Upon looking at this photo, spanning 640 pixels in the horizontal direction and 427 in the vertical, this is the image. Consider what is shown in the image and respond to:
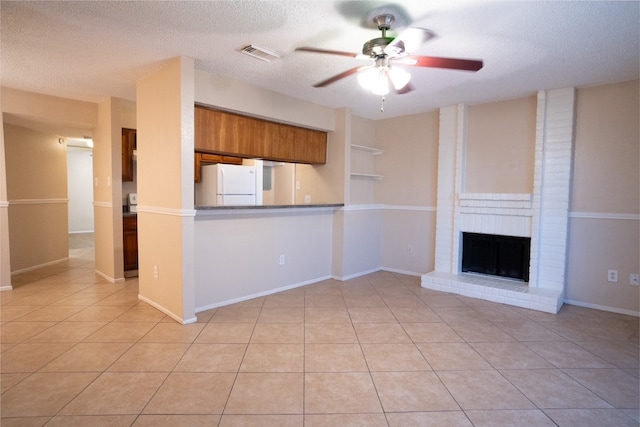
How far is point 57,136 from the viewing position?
5.65 meters

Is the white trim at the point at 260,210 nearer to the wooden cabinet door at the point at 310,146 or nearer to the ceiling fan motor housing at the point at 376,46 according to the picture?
the wooden cabinet door at the point at 310,146

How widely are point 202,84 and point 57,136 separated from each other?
414 centimetres

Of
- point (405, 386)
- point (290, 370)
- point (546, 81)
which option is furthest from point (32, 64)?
point (546, 81)

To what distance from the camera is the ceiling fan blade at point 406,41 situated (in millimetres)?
1951

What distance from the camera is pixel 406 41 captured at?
81.3 inches

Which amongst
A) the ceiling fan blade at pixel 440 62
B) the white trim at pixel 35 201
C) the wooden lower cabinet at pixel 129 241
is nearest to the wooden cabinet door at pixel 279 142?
the ceiling fan blade at pixel 440 62

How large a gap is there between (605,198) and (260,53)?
12.6 ft

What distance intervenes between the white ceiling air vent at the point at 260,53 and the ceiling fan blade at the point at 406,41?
1121 mm

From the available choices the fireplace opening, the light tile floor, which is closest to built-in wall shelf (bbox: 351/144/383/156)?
the fireplace opening

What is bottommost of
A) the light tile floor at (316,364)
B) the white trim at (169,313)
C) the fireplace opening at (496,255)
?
the light tile floor at (316,364)

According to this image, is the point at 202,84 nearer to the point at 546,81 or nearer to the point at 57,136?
the point at 546,81

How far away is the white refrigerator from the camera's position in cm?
444

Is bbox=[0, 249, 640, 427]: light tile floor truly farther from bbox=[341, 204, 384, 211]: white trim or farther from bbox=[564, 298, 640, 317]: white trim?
bbox=[341, 204, 384, 211]: white trim

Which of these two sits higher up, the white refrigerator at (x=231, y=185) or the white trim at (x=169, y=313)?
the white refrigerator at (x=231, y=185)
